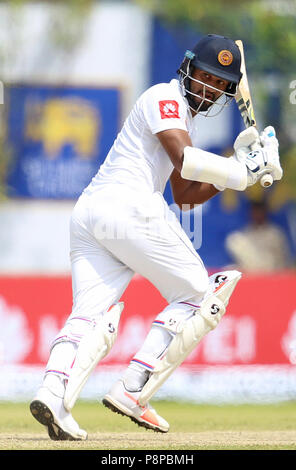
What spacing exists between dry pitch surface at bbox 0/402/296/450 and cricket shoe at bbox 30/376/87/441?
0.24 ft

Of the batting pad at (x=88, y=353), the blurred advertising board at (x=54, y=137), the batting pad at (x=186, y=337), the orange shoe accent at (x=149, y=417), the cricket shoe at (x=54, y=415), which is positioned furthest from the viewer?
the blurred advertising board at (x=54, y=137)

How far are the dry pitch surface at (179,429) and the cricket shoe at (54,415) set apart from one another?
0.07 m

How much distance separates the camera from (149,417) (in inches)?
197

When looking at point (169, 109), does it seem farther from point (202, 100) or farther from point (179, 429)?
point (179, 429)

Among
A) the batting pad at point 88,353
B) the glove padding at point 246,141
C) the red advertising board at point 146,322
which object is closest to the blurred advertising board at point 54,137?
the red advertising board at point 146,322

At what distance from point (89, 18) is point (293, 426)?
9.01 m

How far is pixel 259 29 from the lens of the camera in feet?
42.4

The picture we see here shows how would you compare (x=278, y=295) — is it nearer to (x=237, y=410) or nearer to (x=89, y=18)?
(x=237, y=410)

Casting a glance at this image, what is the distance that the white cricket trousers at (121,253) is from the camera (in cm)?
479

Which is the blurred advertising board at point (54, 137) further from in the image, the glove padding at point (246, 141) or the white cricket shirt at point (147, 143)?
the glove padding at point (246, 141)

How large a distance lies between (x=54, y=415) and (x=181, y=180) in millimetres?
1425

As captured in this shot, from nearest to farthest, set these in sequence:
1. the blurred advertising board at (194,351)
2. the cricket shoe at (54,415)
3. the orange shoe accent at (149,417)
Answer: the cricket shoe at (54,415) < the orange shoe accent at (149,417) < the blurred advertising board at (194,351)

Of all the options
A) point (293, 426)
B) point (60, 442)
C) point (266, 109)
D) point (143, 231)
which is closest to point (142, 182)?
point (143, 231)

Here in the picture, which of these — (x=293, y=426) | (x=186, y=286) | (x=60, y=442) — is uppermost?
(x=186, y=286)
